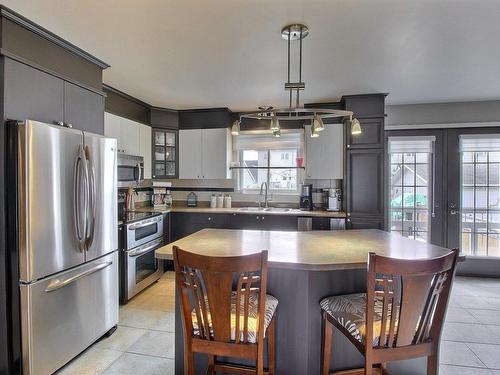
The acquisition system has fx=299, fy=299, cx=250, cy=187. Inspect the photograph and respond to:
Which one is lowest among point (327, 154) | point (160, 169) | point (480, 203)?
point (480, 203)

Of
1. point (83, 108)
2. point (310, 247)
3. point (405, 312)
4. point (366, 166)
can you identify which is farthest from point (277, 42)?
point (366, 166)

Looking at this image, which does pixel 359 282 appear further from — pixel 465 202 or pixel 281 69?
pixel 465 202

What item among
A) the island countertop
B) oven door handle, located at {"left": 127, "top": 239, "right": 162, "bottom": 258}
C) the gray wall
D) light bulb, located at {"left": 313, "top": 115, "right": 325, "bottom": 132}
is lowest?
oven door handle, located at {"left": 127, "top": 239, "right": 162, "bottom": 258}

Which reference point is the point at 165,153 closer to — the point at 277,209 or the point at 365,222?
the point at 277,209

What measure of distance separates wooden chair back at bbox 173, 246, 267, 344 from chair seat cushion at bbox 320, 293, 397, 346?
0.47 m

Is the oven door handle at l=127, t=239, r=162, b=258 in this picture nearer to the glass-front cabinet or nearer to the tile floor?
the tile floor

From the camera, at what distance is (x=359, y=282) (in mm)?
1906

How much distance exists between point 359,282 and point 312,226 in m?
2.25

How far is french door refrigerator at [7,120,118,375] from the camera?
75.6 inches

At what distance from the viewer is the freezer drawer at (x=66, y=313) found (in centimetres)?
195

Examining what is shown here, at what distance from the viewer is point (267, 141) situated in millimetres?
4965

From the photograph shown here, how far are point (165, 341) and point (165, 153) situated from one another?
301cm

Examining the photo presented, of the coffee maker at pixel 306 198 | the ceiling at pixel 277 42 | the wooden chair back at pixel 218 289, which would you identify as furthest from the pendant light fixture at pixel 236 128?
the coffee maker at pixel 306 198

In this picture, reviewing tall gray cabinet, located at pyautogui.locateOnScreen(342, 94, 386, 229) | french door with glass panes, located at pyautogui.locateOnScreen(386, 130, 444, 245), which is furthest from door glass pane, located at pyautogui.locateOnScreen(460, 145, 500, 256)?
tall gray cabinet, located at pyautogui.locateOnScreen(342, 94, 386, 229)
